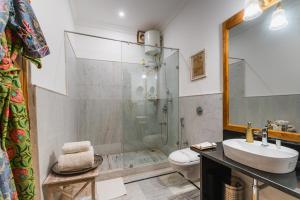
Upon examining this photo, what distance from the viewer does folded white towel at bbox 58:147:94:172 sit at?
45.6 inches

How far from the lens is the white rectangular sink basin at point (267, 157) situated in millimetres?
808

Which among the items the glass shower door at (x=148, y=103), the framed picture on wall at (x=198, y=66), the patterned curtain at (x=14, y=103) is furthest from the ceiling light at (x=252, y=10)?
the patterned curtain at (x=14, y=103)

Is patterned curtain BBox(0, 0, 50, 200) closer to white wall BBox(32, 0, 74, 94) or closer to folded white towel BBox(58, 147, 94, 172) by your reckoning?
white wall BBox(32, 0, 74, 94)

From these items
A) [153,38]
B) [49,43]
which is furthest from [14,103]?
[153,38]

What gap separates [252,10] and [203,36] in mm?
741

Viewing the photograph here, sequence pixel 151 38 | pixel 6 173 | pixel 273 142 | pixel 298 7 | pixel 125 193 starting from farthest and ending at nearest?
pixel 151 38 → pixel 125 193 → pixel 273 142 → pixel 298 7 → pixel 6 173

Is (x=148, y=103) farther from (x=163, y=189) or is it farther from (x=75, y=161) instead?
(x=75, y=161)

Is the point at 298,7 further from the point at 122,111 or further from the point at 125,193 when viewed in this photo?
the point at 122,111

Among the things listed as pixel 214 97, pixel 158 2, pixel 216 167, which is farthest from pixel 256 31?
pixel 158 2

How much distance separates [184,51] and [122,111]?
163cm

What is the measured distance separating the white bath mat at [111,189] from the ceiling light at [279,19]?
2.30 m

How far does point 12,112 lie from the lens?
57cm

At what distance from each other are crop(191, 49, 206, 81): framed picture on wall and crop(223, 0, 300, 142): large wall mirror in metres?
0.39

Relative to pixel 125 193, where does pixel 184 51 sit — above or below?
above
